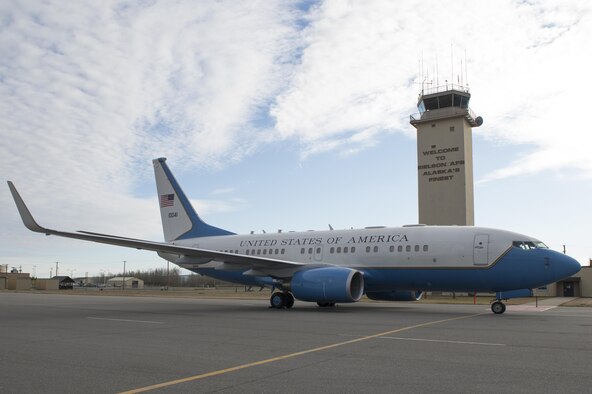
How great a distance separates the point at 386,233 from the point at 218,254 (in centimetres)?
715

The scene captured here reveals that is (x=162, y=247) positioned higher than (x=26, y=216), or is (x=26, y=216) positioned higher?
(x=26, y=216)

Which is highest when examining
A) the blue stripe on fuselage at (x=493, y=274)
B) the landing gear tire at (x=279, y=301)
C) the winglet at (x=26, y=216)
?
the winglet at (x=26, y=216)

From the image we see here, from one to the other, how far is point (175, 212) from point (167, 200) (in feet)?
3.07

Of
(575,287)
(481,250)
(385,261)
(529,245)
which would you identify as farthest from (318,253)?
(575,287)

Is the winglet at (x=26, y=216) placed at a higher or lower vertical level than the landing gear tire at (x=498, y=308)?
higher

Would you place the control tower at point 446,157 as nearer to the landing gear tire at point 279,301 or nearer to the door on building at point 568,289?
the door on building at point 568,289

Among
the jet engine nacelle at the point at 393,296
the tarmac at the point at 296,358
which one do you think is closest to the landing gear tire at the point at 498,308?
the tarmac at the point at 296,358

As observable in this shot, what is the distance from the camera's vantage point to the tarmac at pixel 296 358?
21.6 ft

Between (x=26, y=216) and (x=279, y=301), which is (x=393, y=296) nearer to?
(x=279, y=301)

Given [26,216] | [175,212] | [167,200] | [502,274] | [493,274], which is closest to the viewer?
[26,216]

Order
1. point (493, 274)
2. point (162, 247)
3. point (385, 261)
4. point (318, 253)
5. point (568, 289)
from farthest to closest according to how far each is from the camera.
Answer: point (568, 289) → point (318, 253) → point (385, 261) → point (162, 247) → point (493, 274)

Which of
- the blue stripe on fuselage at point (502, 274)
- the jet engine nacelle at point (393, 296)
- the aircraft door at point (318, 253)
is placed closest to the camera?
the blue stripe on fuselage at point (502, 274)

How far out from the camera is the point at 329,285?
2020 centimetres

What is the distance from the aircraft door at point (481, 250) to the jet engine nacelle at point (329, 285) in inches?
177
